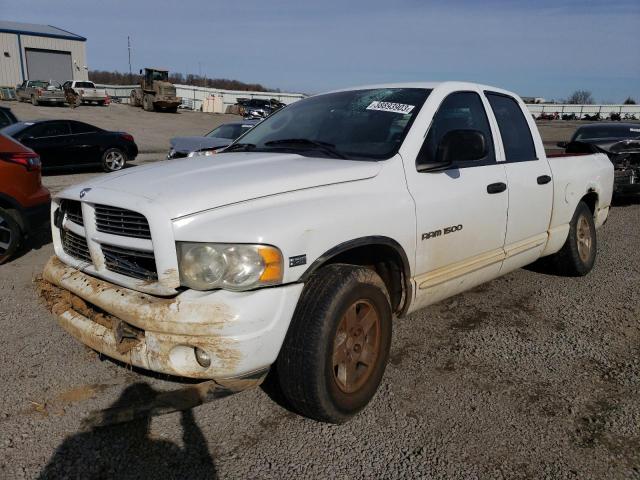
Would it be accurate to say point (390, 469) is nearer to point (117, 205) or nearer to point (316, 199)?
point (316, 199)

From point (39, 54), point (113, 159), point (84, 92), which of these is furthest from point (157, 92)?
point (113, 159)

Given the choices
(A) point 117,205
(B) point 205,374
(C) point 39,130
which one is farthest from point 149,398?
(C) point 39,130

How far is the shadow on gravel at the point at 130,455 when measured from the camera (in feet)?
7.70

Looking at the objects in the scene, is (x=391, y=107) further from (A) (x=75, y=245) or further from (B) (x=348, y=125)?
(A) (x=75, y=245)

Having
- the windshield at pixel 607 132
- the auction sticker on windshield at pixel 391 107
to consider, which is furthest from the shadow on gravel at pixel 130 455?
the windshield at pixel 607 132

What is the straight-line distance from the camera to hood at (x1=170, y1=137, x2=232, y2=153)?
399 inches

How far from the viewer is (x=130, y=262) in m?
2.62

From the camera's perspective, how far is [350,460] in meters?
2.47

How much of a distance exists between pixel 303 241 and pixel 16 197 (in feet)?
14.1

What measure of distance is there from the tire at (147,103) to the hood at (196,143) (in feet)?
100

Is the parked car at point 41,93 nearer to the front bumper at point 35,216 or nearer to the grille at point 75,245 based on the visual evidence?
the front bumper at point 35,216

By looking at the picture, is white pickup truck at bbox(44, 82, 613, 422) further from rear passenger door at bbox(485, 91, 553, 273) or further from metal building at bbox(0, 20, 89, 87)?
metal building at bbox(0, 20, 89, 87)

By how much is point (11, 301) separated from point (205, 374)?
9.82 ft

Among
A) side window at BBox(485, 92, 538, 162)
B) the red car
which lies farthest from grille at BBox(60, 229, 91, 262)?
→ side window at BBox(485, 92, 538, 162)
